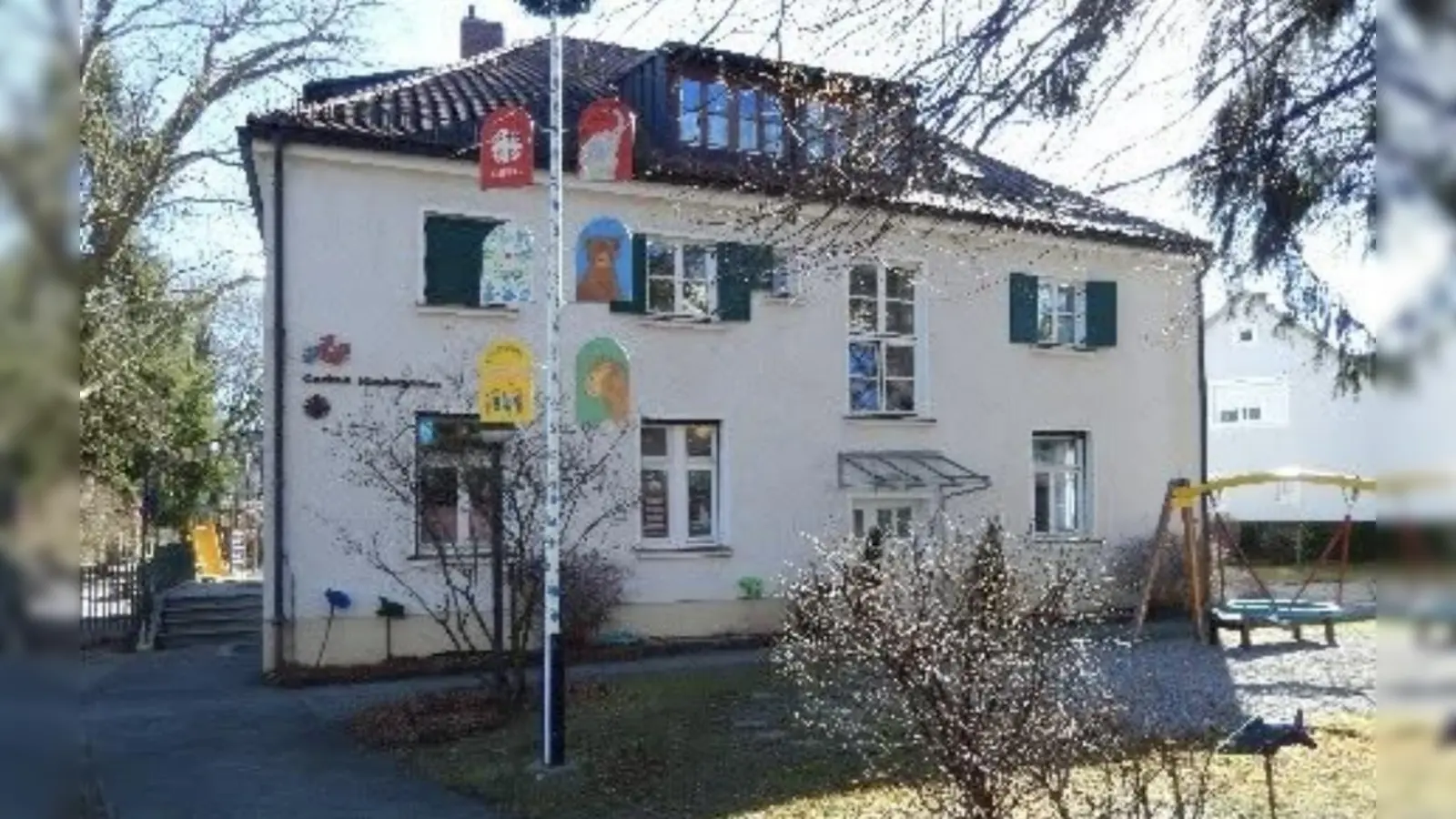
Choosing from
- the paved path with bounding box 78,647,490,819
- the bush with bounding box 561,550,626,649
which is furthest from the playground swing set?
the paved path with bounding box 78,647,490,819

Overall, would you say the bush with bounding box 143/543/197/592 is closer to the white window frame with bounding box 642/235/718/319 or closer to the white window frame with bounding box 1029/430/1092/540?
the white window frame with bounding box 642/235/718/319

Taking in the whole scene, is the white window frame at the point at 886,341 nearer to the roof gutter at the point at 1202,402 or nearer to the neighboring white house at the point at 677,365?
the neighboring white house at the point at 677,365

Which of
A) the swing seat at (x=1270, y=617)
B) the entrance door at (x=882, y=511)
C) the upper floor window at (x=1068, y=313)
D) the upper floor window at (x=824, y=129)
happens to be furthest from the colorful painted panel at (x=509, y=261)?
the upper floor window at (x=1068, y=313)

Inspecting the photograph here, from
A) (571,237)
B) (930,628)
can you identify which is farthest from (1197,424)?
(930,628)

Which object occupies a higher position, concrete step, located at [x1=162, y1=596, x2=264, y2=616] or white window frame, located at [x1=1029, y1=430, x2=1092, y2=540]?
white window frame, located at [x1=1029, y1=430, x2=1092, y2=540]

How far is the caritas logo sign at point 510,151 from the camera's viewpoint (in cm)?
1188

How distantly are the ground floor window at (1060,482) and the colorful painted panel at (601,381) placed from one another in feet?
37.4

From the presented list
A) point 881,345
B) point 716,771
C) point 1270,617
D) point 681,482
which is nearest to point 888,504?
point 881,345

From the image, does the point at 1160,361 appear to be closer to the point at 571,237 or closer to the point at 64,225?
the point at 571,237

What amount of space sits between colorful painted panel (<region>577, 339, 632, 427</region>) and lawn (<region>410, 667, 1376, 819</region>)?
2523 millimetres

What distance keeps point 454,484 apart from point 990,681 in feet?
28.7

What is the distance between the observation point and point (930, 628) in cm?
648

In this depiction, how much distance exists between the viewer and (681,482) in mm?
18703

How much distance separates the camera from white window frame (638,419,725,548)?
722 inches
